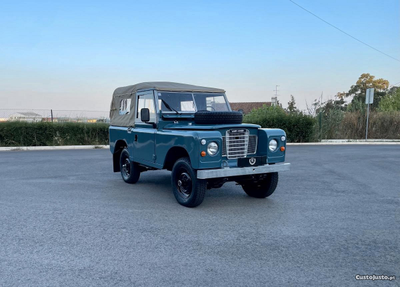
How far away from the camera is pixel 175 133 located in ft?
19.7

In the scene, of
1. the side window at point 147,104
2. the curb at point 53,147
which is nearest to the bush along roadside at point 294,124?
the curb at point 53,147

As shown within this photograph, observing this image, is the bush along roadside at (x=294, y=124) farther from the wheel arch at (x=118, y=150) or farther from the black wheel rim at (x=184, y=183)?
the black wheel rim at (x=184, y=183)

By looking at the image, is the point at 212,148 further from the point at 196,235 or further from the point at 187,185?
the point at 196,235

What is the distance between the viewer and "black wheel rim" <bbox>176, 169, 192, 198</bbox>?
5.93 m

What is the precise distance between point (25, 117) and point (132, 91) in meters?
13.0

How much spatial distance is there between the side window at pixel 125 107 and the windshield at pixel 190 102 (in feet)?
4.27

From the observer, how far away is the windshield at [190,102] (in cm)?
694

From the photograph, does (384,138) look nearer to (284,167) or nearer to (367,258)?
(284,167)

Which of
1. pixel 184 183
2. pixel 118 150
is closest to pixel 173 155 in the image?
pixel 184 183

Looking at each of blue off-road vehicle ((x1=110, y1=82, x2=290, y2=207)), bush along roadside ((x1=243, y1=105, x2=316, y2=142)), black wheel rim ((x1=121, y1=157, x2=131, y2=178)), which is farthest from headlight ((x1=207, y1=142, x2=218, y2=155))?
bush along roadside ((x1=243, y1=105, x2=316, y2=142))

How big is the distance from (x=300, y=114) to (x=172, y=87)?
1419 centimetres

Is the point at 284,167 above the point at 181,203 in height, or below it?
above

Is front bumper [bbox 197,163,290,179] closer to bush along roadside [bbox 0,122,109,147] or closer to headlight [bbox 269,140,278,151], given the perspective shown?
headlight [bbox 269,140,278,151]

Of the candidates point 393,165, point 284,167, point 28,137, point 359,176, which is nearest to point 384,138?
point 393,165
